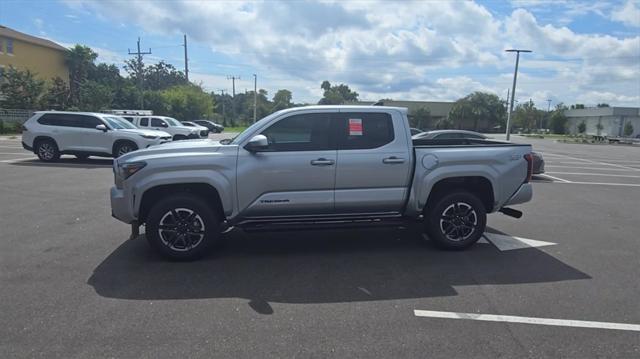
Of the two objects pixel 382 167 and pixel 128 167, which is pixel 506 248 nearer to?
pixel 382 167

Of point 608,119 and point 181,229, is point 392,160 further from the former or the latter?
point 608,119

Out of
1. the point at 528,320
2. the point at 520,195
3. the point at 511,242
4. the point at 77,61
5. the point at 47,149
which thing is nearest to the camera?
the point at 528,320

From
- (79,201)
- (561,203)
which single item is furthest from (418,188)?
(79,201)

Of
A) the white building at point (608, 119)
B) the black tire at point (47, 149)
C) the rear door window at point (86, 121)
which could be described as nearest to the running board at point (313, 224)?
the rear door window at point (86, 121)

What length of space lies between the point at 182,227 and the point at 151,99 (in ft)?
190

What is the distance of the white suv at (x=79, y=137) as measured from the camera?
1523 cm

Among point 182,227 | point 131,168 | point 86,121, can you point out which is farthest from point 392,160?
point 86,121

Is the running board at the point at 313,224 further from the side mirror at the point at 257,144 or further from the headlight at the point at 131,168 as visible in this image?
the headlight at the point at 131,168

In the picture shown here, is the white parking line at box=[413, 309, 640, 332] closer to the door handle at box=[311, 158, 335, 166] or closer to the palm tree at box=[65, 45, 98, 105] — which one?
the door handle at box=[311, 158, 335, 166]

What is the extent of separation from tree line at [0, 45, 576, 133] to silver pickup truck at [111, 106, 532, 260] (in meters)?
14.6

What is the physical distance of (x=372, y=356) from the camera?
3.30 metres

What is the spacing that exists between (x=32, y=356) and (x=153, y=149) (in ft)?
9.11

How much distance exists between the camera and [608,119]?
8919 centimetres

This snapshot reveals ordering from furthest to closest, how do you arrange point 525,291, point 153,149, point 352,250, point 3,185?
point 3,185
point 352,250
point 153,149
point 525,291
